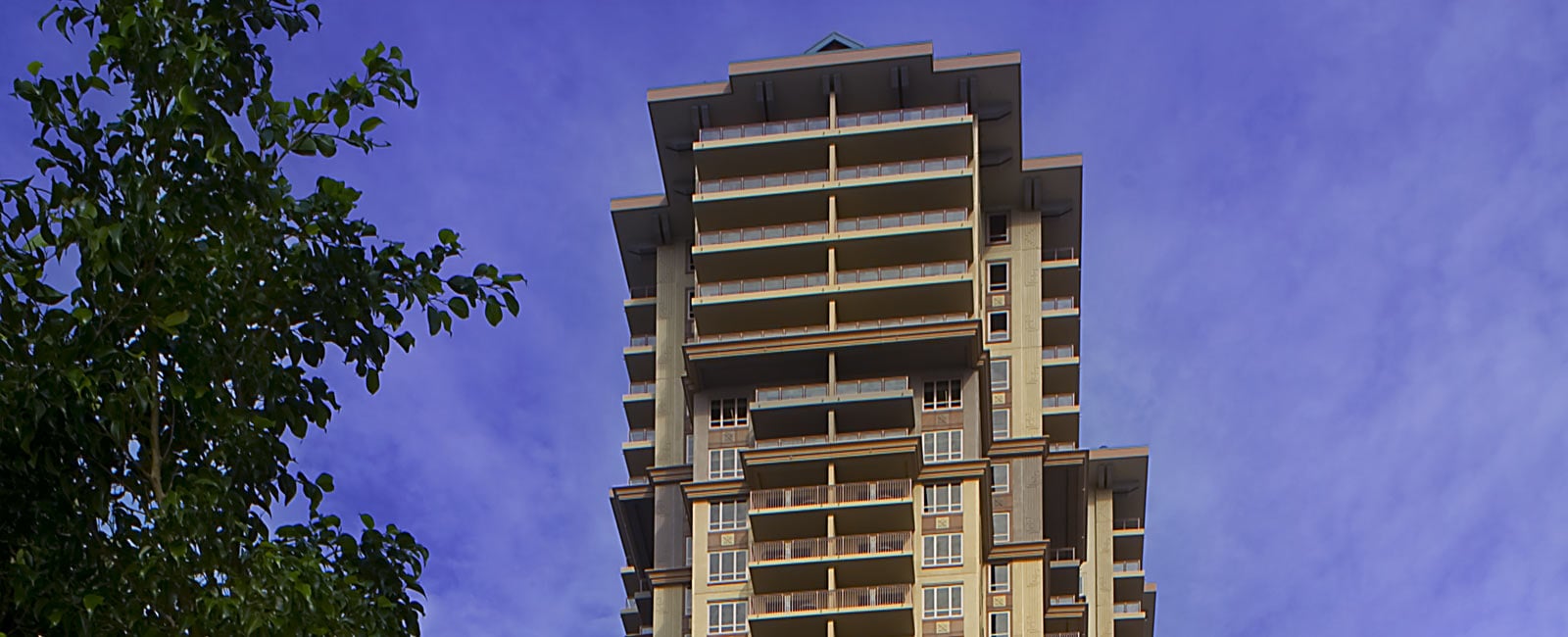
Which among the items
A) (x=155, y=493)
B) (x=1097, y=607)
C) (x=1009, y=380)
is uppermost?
(x=1009, y=380)

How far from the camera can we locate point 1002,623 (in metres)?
94.9

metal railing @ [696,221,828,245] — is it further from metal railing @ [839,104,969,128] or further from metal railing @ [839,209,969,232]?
metal railing @ [839,104,969,128]

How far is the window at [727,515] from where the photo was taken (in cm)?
9488

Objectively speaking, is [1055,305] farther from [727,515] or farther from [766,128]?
[727,515]

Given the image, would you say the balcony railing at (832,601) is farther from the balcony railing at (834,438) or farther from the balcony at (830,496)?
the balcony railing at (834,438)

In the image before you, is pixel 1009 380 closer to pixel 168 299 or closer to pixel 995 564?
pixel 995 564

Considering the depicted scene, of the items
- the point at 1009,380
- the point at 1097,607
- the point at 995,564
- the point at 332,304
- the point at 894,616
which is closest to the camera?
the point at 332,304

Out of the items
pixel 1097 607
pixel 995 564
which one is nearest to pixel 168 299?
pixel 995 564

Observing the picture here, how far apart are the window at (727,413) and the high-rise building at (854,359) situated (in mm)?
104

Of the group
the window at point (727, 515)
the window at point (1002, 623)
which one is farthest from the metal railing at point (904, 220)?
the window at point (1002, 623)

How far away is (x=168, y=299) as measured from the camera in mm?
15648

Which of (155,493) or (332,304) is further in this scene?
(332,304)

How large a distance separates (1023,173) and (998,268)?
5064 millimetres

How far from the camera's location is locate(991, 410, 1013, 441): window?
10112 cm
